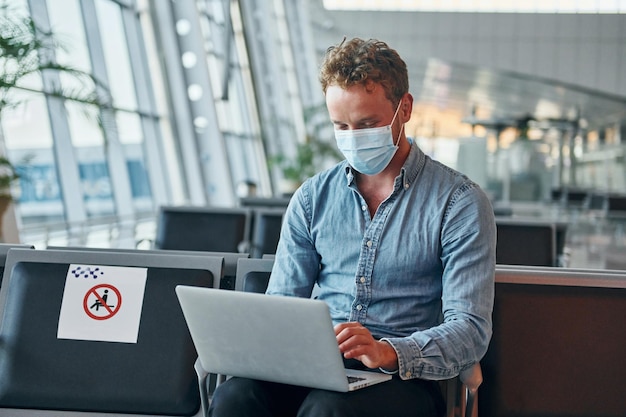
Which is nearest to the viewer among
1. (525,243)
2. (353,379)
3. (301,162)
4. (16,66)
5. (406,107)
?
(353,379)

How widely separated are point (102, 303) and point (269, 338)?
2.84ft

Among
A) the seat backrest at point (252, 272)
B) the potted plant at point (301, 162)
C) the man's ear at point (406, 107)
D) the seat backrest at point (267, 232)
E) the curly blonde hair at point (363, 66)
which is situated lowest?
the potted plant at point (301, 162)

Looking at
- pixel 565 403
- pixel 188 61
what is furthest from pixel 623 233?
pixel 565 403

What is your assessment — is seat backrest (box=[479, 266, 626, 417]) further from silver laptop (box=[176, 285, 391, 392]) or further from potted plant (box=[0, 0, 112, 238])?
potted plant (box=[0, 0, 112, 238])

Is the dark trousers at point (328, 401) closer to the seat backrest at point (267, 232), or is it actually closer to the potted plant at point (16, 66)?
the seat backrest at point (267, 232)

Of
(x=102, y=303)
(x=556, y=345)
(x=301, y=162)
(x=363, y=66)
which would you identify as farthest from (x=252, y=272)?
(x=301, y=162)

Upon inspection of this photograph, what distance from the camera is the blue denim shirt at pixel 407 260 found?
8.06ft

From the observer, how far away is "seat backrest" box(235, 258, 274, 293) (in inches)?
116

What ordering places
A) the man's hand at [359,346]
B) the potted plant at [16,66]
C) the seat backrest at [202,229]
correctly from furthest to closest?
the potted plant at [16,66]
the seat backrest at [202,229]
the man's hand at [359,346]

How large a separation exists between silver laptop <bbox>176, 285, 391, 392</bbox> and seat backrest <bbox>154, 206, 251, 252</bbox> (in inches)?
142

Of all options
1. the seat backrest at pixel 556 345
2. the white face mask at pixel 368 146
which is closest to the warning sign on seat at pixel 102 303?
the white face mask at pixel 368 146

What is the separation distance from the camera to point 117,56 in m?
13.6

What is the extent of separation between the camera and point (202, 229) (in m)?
6.08

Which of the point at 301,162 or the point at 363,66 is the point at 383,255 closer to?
the point at 363,66
